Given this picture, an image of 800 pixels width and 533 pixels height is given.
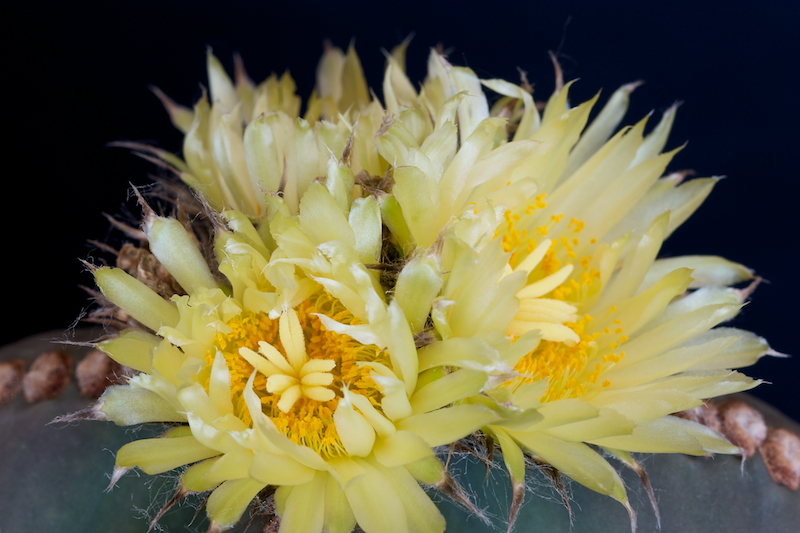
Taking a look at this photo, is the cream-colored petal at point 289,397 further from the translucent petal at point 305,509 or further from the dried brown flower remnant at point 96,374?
the dried brown flower remnant at point 96,374

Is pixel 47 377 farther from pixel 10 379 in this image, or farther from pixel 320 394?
pixel 320 394

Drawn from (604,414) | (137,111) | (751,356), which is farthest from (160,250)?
(137,111)

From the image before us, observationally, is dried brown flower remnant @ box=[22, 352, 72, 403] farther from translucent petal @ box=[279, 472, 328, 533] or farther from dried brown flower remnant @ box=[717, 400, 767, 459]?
dried brown flower remnant @ box=[717, 400, 767, 459]

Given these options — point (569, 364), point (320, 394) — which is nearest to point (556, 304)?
point (569, 364)

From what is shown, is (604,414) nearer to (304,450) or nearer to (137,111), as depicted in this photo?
(304,450)

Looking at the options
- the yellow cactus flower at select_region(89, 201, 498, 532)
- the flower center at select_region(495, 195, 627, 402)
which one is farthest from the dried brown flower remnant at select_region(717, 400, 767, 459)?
the yellow cactus flower at select_region(89, 201, 498, 532)

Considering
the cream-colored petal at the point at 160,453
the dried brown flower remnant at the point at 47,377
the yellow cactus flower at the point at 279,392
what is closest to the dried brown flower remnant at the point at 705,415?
the yellow cactus flower at the point at 279,392

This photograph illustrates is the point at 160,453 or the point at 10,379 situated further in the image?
the point at 10,379
